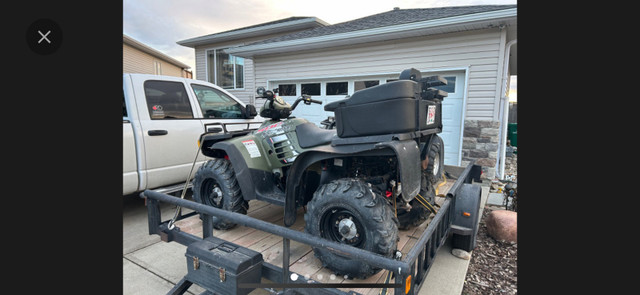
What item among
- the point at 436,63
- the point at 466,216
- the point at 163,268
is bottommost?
the point at 163,268

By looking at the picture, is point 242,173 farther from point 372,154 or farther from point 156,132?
point 156,132

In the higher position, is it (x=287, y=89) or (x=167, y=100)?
A: (x=287, y=89)

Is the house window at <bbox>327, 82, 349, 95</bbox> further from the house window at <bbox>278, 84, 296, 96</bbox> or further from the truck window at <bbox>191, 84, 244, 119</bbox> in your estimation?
the truck window at <bbox>191, 84, 244, 119</bbox>

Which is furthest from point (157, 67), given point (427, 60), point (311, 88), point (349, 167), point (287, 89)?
point (349, 167)

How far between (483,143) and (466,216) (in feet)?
13.5

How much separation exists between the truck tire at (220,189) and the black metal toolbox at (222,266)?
78cm

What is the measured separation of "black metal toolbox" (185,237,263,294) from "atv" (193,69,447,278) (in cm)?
48

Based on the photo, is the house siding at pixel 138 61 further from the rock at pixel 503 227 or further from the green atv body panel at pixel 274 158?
the rock at pixel 503 227

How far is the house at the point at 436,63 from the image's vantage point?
6191mm

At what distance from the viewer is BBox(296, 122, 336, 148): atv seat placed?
2.65 metres

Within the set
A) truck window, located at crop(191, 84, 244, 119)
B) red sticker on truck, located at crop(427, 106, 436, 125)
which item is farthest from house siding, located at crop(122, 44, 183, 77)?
red sticker on truck, located at crop(427, 106, 436, 125)

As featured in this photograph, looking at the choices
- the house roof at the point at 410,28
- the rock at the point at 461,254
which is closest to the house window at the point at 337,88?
the house roof at the point at 410,28

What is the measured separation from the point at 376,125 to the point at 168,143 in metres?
3.17

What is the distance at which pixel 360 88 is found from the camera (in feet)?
25.9
